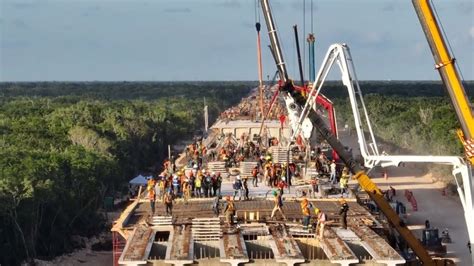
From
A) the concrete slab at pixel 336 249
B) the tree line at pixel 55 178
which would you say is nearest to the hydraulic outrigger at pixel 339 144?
the concrete slab at pixel 336 249

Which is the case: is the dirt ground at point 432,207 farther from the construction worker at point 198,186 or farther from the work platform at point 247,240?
the construction worker at point 198,186

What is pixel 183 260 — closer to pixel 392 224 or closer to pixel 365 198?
pixel 392 224

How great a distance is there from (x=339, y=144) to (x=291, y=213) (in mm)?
3857

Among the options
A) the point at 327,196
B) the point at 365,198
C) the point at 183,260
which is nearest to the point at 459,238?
the point at 365,198

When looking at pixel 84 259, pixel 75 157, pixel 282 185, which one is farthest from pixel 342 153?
pixel 75 157

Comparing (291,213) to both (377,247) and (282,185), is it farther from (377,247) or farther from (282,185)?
(377,247)

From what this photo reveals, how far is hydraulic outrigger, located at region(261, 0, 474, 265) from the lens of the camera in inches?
1212

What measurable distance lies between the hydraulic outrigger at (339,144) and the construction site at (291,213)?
0.15 feet

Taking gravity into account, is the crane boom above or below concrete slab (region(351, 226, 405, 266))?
above

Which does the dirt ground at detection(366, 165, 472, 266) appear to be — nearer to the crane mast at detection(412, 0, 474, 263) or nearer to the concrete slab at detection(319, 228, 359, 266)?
the concrete slab at detection(319, 228, 359, 266)

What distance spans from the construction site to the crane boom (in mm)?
122

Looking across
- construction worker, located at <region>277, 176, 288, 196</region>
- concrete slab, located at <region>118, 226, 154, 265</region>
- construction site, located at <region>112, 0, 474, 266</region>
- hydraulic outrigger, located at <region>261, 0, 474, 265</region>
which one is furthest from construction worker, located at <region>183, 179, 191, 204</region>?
concrete slab, located at <region>118, 226, 154, 265</region>

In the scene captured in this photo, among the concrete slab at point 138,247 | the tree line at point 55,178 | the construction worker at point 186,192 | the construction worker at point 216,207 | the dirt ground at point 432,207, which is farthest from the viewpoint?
the dirt ground at point 432,207

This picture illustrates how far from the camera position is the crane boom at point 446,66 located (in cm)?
2648
